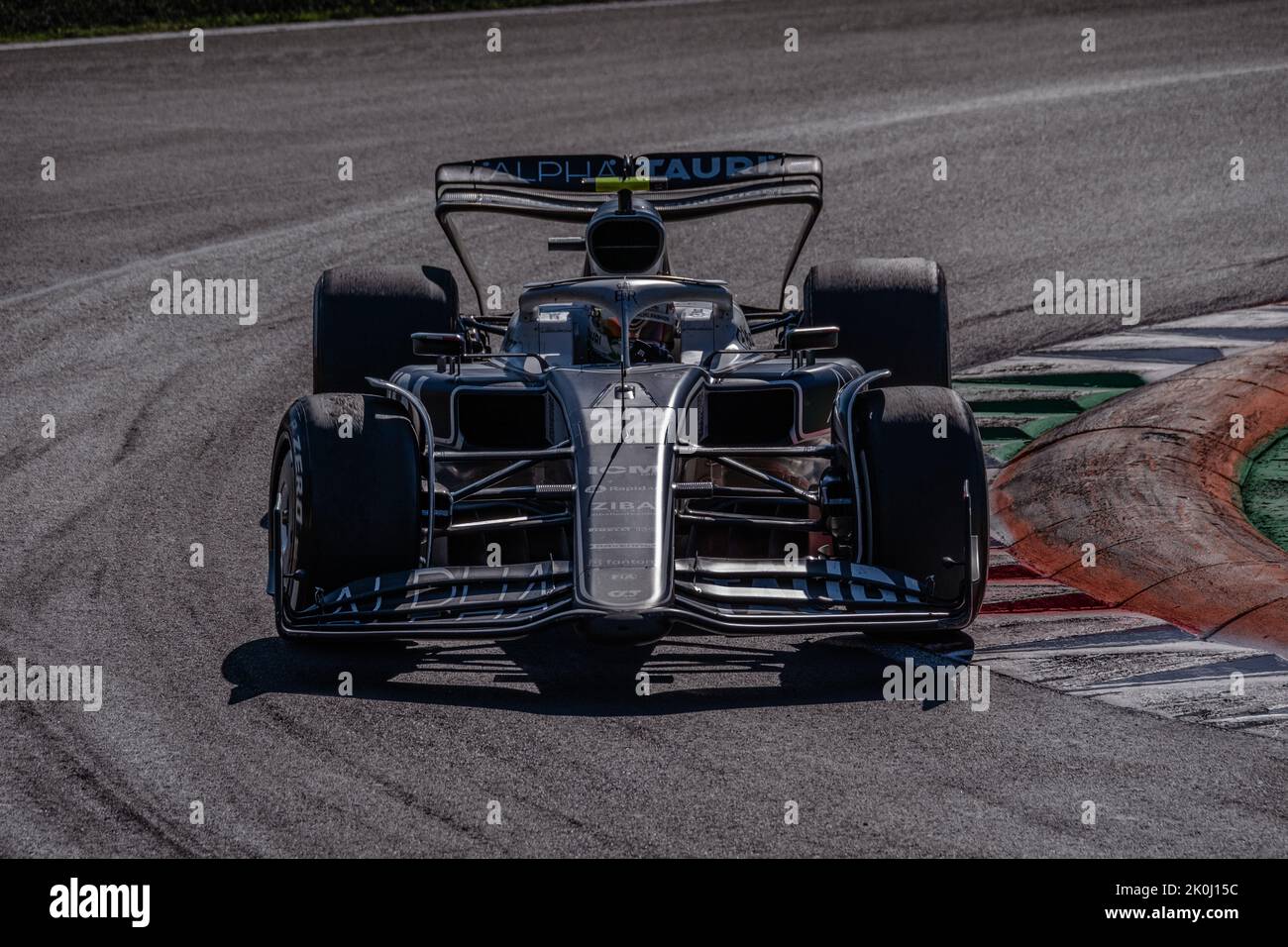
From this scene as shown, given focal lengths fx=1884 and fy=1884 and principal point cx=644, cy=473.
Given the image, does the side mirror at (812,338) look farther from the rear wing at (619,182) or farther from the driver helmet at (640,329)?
the rear wing at (619,182)

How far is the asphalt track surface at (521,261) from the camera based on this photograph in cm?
591

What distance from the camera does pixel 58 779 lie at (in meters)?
6.18

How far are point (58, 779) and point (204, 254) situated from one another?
7986 mm

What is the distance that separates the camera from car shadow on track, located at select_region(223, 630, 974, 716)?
22.3 feet

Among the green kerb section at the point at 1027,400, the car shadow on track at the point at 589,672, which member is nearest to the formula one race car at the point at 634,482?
the car shadow on track at the point at 589,672

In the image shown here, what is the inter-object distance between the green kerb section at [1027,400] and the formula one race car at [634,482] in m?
1.16

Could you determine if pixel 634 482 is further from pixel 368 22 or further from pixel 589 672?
pixel 368 22

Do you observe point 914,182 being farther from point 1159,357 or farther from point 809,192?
point 809,192

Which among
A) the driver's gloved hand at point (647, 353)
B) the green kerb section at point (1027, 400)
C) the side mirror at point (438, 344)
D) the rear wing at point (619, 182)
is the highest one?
the rear wing at point (619, 182)

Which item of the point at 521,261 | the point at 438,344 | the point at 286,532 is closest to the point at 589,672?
the point at 286,532

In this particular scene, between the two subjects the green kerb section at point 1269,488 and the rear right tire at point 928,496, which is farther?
the green kerb section at point 1269,488

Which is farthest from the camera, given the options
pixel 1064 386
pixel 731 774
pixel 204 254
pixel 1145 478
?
pixel 204 254

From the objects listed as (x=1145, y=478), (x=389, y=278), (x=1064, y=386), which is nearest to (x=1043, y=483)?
(x=1145, y=478)

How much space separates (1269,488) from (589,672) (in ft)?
12.5
